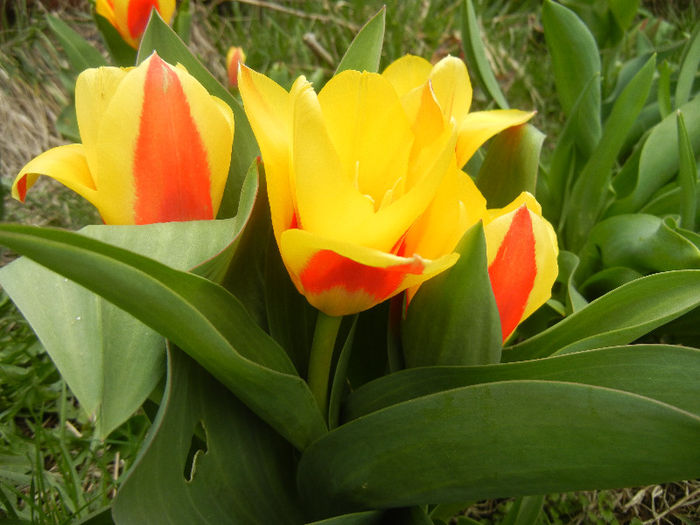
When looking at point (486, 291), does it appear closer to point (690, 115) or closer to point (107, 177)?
point (107, 177)

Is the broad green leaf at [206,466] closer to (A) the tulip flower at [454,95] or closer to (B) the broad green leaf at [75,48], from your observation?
(A) the tulip flower at [454,95]

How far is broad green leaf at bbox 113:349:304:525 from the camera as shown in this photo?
1.38 feet

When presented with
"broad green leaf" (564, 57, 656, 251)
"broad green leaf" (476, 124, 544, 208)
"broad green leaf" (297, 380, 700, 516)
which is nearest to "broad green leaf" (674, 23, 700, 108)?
"broad green leaf" (564, 57, 656, 251)

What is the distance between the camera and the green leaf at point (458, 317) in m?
0.44

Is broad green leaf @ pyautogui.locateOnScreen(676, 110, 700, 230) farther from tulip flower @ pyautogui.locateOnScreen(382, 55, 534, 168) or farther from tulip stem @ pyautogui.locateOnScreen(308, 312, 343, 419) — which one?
tulip stem @ pyautogui.locateOnScreen(308, 312, 343, 419)

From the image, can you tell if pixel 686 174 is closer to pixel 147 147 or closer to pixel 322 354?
pixel 322 354

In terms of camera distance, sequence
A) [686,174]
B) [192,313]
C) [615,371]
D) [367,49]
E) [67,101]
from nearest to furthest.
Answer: [192,313] < [615,371] < [367,49] < [686,174] < [67,101]

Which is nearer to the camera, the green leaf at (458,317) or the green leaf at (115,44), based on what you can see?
the green leaf at (458,317)

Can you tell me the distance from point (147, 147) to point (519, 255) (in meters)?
0.26

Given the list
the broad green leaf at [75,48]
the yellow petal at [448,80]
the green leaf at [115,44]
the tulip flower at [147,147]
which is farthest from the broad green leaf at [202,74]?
the broad green leaf at [75,48]

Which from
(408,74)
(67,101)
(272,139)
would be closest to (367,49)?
(408,74)

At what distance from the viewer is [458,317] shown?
47cm

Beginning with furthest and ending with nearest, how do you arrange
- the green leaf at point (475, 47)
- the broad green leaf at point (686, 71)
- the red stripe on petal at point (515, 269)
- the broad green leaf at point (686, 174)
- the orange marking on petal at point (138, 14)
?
the broad green leaf at point (686, 71) → the green leaf at point (475, 47) → the orange marking on petal at point (138, 14) → the broad green leaf at point (686, 174) → the red stripe on petal at point (515, 269)

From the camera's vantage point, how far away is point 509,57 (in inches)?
79.0
